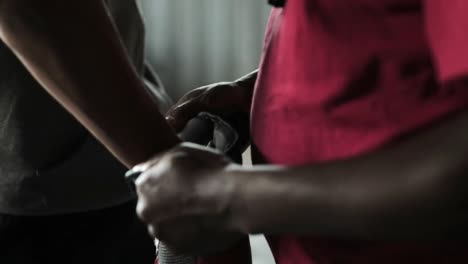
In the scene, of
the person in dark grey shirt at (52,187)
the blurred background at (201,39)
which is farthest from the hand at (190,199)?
the blurred background at (201,39)

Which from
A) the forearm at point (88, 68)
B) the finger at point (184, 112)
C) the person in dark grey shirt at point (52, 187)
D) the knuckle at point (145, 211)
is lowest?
the person in dark grey shirt at point (52, 187)

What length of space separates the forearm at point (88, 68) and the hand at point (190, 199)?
80mm

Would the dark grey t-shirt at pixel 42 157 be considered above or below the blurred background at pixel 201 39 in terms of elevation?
above

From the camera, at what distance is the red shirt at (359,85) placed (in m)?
0.47

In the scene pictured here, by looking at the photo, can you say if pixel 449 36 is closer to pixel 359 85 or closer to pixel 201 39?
pixel 359 85

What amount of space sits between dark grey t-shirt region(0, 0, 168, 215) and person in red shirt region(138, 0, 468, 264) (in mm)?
379

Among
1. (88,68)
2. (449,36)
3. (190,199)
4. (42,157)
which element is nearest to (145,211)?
(190,199)

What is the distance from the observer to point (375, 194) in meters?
0.42

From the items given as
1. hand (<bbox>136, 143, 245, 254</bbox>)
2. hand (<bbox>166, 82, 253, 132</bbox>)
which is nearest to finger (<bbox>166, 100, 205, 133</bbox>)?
hand (<bbox>166, 82, 253, 132</bbox>)

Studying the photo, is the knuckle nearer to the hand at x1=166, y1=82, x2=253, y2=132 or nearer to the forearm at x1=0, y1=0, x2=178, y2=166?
the forearm at x1=0, y1=0, x2=178, y2=166

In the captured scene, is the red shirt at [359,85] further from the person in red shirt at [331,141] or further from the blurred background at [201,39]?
the blurred background at [201,39]

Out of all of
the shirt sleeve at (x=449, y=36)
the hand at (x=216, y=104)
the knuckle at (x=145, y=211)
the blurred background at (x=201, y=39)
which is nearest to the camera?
the shirt sleeve at (x=449, y=36)

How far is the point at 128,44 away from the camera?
104 centimetres

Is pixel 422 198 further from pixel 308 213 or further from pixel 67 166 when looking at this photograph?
pixel 67 166
